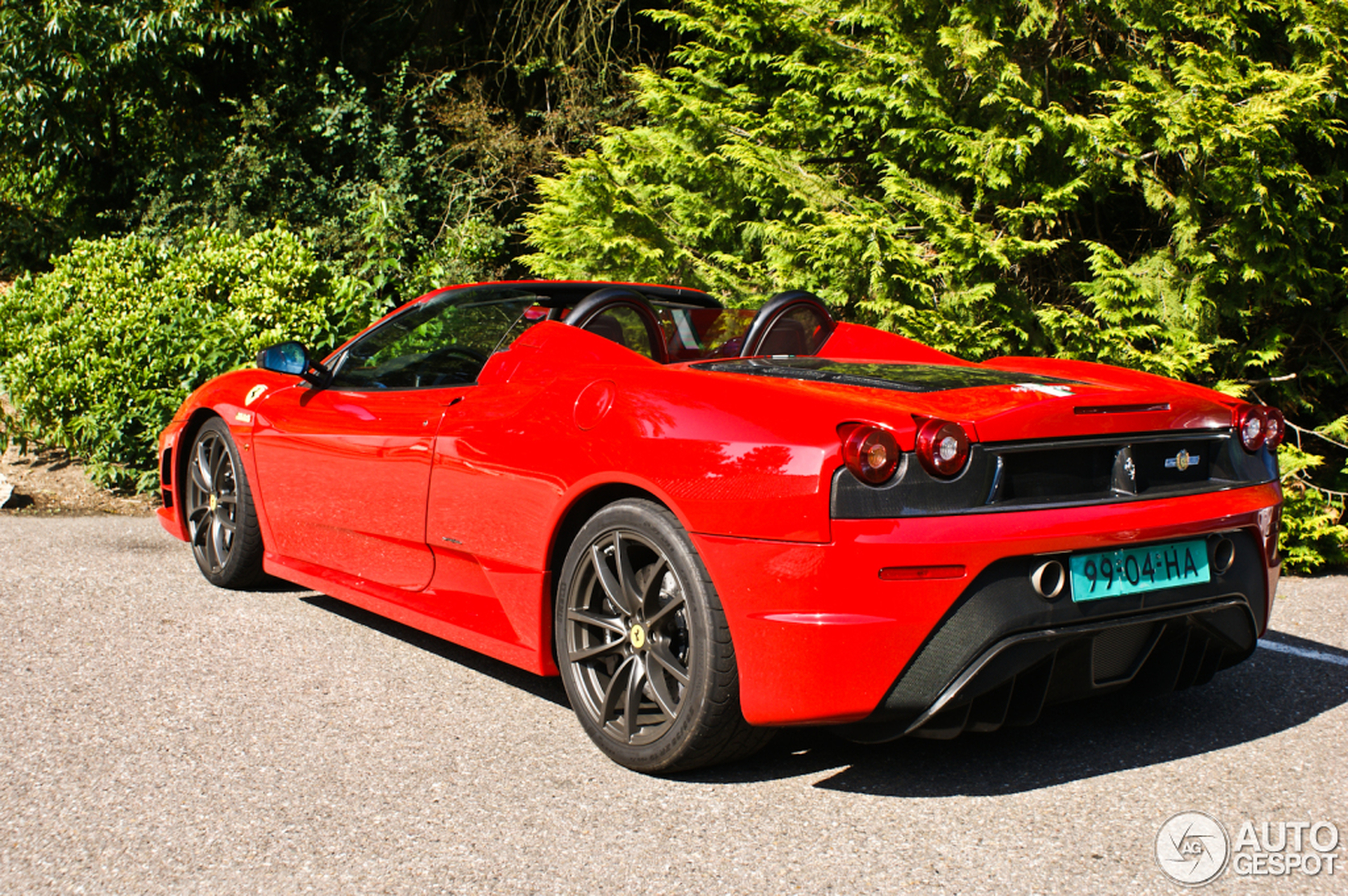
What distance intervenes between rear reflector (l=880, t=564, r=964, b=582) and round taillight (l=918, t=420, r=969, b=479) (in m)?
0.21

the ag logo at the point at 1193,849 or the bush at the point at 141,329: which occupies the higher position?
the bush at the point at 141,329

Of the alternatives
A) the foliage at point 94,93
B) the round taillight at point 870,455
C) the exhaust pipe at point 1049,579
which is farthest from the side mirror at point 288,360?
the foliage at point 94,93

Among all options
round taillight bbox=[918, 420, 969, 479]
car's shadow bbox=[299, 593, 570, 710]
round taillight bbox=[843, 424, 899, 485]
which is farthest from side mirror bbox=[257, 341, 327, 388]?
round taillight bbox=[918, 420, 969, 479]

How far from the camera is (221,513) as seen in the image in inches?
193

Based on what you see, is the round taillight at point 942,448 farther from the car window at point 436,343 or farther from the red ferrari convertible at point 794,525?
the car window at point 436,343

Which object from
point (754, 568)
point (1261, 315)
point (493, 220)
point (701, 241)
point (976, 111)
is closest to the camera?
point (754, 568)

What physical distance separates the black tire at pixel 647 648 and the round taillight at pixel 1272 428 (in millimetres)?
1638

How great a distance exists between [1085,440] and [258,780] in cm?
221

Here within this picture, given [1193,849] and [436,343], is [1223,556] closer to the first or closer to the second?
[1193,849]

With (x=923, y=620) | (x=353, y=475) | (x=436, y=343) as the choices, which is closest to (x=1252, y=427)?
(x=923, y=620)

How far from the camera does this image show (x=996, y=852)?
2363 mm

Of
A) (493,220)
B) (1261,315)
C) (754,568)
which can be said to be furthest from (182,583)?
(493,220)

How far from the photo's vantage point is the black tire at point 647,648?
2643mm

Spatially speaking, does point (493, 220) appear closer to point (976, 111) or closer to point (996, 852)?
point (976, 111)
